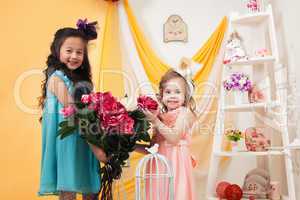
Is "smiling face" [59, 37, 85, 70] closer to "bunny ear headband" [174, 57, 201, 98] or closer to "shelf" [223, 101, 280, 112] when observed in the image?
"bunny ear headband" [174, 57, 201, 98]

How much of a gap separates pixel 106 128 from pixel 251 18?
1.23 m

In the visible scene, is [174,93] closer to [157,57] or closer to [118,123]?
[157,57]

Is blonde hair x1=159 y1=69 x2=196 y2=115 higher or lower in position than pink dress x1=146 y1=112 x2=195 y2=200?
higher

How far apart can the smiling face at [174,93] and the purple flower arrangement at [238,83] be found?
0.28 metres

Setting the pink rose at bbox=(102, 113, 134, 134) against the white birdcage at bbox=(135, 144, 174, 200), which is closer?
the pink rose at bbox=(102, 113, 134, 134)

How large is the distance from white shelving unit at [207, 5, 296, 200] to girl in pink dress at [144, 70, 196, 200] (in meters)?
0.18

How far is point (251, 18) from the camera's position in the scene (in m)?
2.35

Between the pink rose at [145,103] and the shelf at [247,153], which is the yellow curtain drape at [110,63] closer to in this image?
the pink rose at [145,103]

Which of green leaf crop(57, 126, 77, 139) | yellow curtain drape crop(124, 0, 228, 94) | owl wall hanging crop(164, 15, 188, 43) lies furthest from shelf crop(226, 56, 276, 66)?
green leaf crop(57, 126, 77, 139)

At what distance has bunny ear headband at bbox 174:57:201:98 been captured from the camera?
2.30m

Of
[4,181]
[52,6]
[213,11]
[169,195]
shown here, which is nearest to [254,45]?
[213,11]

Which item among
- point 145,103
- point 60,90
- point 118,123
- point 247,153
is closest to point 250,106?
point 247,153

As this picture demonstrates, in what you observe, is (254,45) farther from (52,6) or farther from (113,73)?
(52,6)

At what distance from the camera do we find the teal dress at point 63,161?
181cm
